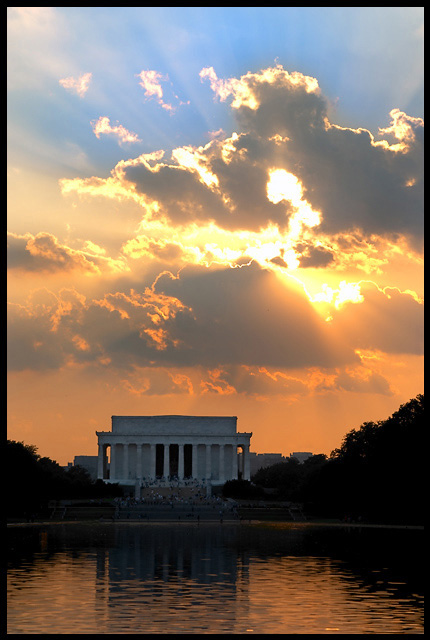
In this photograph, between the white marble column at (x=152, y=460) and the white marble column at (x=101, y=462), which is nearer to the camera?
the white marble column at (x=101, y=462)

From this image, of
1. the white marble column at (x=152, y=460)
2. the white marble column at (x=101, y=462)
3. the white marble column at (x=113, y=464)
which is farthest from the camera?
the white marble column at (x=113, y=464)

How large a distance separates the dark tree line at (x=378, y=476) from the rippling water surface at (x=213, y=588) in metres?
34.6

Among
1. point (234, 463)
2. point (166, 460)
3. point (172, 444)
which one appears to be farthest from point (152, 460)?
point (234, 463)

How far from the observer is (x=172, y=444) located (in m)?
168

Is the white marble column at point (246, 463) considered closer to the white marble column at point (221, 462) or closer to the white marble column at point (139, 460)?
the white marble column at point (221, 462)

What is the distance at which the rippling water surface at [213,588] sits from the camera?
23.6 meters

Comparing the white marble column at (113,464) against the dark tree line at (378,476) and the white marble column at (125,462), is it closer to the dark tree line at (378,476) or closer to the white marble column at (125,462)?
the white marble column at (125,462)

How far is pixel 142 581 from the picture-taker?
32656 mm

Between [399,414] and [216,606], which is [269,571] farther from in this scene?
[399,414]

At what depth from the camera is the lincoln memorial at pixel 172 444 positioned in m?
167

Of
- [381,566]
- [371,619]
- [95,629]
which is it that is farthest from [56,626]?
[381,566]

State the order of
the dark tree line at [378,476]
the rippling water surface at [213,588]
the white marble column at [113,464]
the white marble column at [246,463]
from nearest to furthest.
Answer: the rippling water surface at [213,588] → the dark tree line at [378,476] → the white marble column at [246,463] → the white marble column at [113,464]

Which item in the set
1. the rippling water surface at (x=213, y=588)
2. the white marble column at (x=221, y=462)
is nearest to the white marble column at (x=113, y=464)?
the white marble column at (x=221, y=462)

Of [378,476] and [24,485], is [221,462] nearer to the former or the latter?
[378,476]
